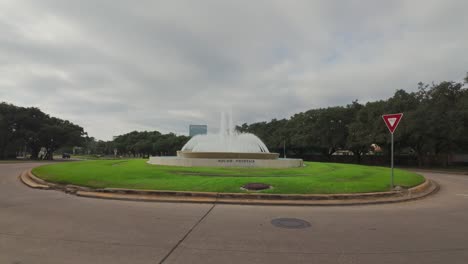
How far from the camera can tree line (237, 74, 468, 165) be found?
3616cm

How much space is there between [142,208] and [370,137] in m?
42.2

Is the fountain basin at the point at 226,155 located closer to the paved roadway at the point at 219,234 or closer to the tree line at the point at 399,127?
the paved roadway at the point at 219,234

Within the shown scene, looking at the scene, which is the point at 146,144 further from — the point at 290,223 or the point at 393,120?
the point at 290,223

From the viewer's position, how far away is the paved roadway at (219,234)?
5023 mm

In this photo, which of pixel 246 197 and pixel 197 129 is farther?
pixel 197 129

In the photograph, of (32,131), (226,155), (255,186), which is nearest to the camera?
(255,186)

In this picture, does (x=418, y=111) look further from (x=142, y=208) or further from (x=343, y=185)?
(x=142, y=208)

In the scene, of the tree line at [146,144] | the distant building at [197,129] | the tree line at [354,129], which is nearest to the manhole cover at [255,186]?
the tree line at [354,129]

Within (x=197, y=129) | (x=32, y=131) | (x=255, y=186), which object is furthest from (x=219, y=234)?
(x=197, y=129)

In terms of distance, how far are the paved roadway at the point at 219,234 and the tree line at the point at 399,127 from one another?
103ft

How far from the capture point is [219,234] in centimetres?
630

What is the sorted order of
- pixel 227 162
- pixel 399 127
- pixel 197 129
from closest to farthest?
pixel 227 162
pixel 399 127
pixel 197 129

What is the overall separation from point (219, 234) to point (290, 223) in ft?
6.59

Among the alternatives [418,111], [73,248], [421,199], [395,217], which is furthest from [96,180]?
[418,111]
